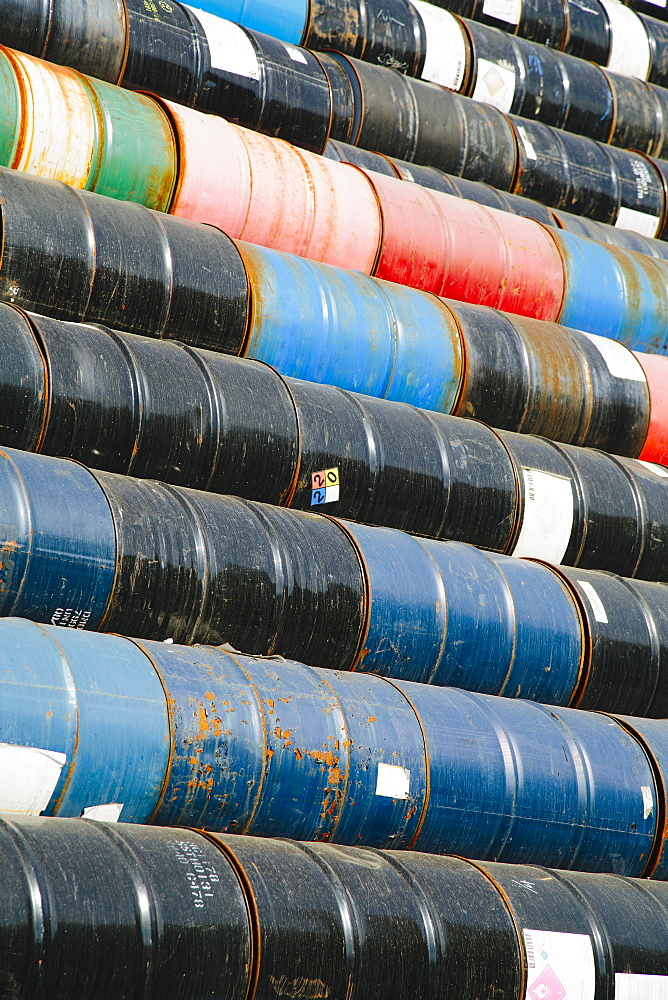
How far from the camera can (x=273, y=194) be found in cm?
771

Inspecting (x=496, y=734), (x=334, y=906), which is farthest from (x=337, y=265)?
→ (x=334, y=906)

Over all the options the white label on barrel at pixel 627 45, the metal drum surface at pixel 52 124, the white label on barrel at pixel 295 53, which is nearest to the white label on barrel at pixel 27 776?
the metal drum surface at pixel 52 124

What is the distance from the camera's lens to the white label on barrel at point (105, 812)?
4.84 metres

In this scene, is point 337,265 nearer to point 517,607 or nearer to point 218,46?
point 218,46

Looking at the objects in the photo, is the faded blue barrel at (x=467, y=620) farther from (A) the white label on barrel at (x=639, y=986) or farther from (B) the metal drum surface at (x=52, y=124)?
(B) the metal drum surface at (x=52, y=124)

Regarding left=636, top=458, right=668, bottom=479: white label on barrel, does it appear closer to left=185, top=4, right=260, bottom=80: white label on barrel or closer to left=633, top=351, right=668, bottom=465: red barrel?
left=633, top=351, right=668, bottom=465: red barrel

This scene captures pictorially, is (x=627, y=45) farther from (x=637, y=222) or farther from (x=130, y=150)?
(x=130, y=150)

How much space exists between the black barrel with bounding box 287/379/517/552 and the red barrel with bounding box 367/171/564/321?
1.53 meters

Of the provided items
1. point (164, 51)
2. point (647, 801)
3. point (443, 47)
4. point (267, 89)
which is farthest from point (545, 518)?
point (443, 47)

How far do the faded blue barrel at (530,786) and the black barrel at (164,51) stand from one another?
468 cm

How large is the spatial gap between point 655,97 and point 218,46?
5.15m

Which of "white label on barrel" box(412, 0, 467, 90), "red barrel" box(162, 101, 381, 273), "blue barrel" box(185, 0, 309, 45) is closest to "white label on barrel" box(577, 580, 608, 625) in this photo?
"red barrel" box(162, 101, 381, 273)

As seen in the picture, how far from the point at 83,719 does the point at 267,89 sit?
534cm

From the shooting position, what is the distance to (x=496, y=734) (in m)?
5.85
